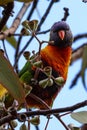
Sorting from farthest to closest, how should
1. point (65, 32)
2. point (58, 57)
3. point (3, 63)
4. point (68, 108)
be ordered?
Result: point (65, 32)
point (58, 57)
point (3, 63)
point (68, 108)

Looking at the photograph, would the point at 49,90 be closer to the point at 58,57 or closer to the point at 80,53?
the point at 58,57

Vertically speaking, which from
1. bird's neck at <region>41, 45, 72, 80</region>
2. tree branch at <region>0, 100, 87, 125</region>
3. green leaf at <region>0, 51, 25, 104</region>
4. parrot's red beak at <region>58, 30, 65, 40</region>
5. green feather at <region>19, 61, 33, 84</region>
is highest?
parrot's red beak at <region>58, 30, 65, 40</region>

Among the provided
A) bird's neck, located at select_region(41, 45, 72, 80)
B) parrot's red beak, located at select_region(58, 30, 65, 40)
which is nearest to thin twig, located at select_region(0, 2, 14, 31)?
bird's neck, located at select_region(41, 45, 72, 80)

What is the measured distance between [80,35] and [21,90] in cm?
130

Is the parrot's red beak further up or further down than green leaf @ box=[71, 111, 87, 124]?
further up

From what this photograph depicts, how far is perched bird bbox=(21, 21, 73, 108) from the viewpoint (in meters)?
1.49

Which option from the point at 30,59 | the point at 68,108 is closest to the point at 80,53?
the point at 30,59

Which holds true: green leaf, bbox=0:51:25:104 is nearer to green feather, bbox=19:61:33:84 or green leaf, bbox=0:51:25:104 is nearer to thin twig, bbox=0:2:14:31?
thin twig, bbox=0:2:14:31

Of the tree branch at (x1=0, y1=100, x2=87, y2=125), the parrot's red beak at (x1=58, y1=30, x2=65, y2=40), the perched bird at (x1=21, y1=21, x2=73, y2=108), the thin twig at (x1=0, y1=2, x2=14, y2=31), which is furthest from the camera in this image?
the parrot's red beak at (x1=58, y1=30, x2=65, y2=40)

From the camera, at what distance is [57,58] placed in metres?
1.68

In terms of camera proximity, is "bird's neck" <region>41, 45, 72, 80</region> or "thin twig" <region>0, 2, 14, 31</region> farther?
"bird's neck" <region>41, 45, 72, 80</region>

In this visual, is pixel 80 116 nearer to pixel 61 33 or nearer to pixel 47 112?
pixel 47 112

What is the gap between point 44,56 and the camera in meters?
1.55

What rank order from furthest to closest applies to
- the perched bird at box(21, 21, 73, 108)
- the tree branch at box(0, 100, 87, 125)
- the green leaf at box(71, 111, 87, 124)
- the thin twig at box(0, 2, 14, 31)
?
the perched bird at box(21, 21, 73, 108) → the thin twig at box(0, 2, 14, 31) → the green leaf at box(71, 111, 87, 124) → the tree branch at box(0, 100, 87, 125)
